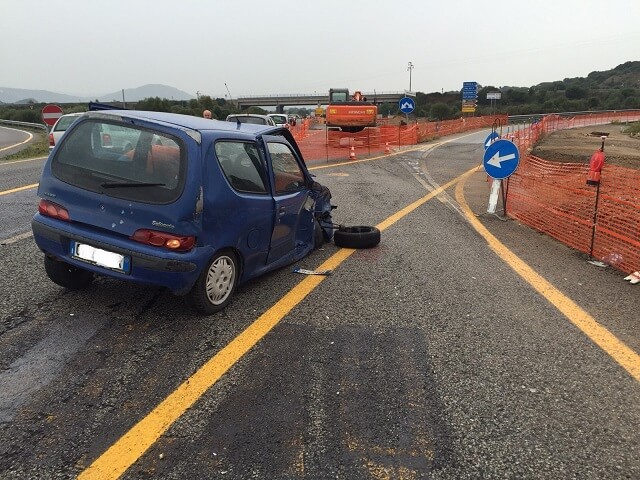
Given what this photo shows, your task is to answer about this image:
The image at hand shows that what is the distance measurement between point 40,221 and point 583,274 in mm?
5646

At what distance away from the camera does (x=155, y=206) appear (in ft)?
12.0

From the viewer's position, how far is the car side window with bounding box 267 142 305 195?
4891 mm

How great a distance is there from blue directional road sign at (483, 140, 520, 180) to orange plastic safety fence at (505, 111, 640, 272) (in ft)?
2.36

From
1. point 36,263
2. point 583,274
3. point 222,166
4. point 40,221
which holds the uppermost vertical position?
point 222,166

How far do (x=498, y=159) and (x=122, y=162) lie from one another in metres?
6.89

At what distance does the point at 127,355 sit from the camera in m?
3.41

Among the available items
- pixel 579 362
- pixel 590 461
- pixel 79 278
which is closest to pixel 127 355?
pixel 79 278

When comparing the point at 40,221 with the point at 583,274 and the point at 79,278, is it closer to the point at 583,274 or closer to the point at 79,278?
the point at 79,278

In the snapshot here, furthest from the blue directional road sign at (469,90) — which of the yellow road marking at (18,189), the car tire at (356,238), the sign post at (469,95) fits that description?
the car tire at (356,238)

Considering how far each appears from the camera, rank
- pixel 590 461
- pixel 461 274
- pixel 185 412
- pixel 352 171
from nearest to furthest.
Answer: pixel 590 461
pixel 185 412
pixel 461 274
pixel 352 171

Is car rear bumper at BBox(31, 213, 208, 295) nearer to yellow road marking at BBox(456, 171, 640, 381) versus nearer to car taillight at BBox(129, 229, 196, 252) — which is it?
car taillight at BBox(129, 229, 196, 252)

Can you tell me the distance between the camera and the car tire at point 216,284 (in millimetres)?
3932

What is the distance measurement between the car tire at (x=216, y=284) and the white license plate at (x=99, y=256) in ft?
1.95

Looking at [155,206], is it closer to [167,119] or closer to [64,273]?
[167,119]
